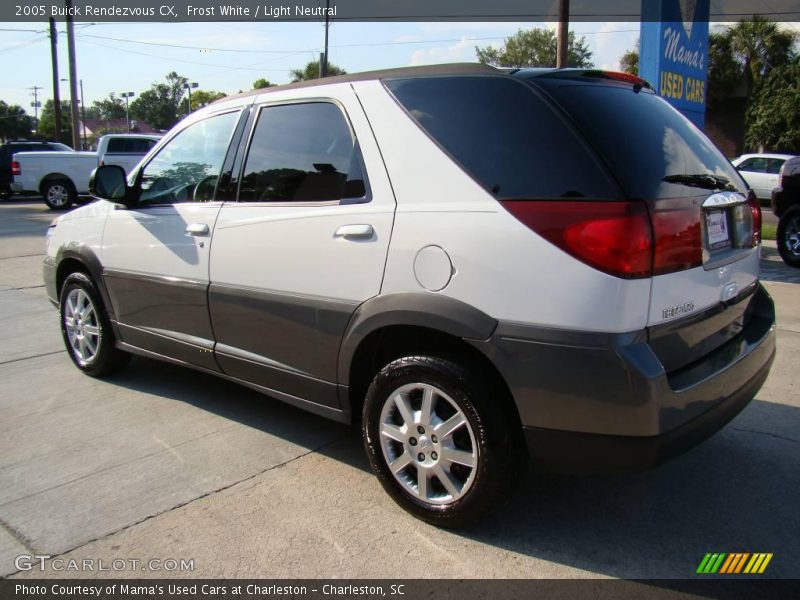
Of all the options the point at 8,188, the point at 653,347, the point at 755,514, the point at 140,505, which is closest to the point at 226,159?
the point at 140,505

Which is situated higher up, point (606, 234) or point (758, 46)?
point (758, 46)

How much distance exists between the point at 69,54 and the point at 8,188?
25.0 ft

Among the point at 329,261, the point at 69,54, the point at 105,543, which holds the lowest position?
the point at 105,543

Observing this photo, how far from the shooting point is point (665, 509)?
298cm

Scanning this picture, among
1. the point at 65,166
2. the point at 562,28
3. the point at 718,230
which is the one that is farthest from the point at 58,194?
the point at 718,230

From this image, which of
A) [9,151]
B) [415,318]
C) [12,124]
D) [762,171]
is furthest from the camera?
[12,124]

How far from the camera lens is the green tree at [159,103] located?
341 ft

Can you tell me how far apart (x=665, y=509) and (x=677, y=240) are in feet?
4.27

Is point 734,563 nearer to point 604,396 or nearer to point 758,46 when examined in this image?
point 604,396

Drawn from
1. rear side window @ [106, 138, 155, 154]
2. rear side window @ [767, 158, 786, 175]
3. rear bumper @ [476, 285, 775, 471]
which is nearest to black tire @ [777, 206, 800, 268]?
rear bumper @ [476, 285, 775, 471]

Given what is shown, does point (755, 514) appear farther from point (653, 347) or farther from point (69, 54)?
point (69, 54)

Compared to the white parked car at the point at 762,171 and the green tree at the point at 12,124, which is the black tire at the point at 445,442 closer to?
the white parked car at the point at 762,171

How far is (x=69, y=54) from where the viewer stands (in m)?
26.0

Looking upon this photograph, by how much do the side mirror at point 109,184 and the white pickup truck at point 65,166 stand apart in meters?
15.0
